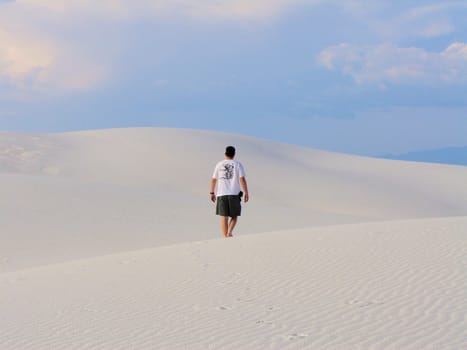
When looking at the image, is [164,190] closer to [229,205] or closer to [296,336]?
[229,205]

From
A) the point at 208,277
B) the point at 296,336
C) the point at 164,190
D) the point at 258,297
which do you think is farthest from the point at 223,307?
the point at 164,190

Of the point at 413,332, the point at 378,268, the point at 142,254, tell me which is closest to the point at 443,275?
the point at 378,268

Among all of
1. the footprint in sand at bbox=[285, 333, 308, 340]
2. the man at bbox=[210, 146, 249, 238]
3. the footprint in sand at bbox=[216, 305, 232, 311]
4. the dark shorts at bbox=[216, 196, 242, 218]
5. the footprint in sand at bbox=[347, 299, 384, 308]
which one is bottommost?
the footprint in sand at bbox=[285, 333, 308, 340]

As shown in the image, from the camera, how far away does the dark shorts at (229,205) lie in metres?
10.5

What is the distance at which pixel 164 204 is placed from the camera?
19.5 m

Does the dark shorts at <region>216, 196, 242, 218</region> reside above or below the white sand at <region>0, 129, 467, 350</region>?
above

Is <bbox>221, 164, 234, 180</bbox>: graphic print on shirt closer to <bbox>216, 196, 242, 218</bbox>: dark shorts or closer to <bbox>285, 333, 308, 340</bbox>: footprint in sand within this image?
<bbox>216, 196, 242, 218</bbox>: dark shorts

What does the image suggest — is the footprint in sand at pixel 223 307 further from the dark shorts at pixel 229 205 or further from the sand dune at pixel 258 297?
the dark shorts at pixel 229 205

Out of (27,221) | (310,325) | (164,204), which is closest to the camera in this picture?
(310,325)

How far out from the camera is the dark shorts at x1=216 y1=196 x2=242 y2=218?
10453mm

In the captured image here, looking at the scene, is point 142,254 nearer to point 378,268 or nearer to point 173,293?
point 173,293

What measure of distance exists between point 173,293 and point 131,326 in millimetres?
1278

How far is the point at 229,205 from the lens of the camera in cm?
1047

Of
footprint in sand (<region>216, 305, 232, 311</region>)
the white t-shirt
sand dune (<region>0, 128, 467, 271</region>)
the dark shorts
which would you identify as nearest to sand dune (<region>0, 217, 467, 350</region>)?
footprint in sand (<region>216, 305, 232, 311</region>)
